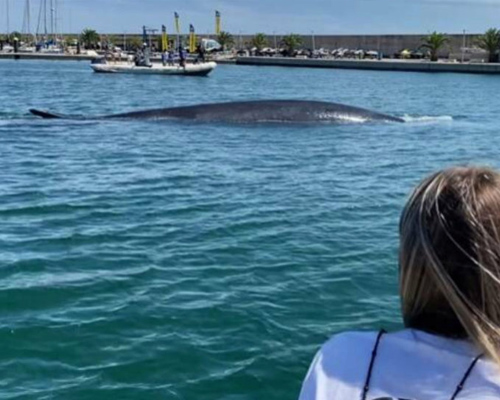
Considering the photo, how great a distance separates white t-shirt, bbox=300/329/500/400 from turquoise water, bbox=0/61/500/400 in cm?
69

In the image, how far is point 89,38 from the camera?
177 metres

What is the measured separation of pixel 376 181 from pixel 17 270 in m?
9.30

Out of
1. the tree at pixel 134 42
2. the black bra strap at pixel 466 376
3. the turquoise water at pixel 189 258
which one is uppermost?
the tree at pixel 134 42

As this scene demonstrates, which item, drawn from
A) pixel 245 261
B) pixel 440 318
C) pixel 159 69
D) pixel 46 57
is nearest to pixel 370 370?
pixel 440 318

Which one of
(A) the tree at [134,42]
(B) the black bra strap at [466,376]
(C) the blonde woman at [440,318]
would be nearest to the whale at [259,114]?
(C) the blonde woman at [440,318]

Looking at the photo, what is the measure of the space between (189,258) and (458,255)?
8528 mm

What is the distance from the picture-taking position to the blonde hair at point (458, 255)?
7.06 feet

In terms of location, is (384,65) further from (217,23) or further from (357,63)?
(217,23)

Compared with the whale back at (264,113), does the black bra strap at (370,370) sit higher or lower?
higher

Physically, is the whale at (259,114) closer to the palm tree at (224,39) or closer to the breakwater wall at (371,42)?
the breakwater wall at (371,42)

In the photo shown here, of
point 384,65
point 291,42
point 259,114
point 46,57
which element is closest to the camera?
point 259,114

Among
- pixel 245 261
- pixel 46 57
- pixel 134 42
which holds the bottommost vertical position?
pixel 245 261

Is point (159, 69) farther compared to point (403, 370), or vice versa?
point (159, 69)

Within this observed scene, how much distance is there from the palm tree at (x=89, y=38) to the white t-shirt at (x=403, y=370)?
179 meters
